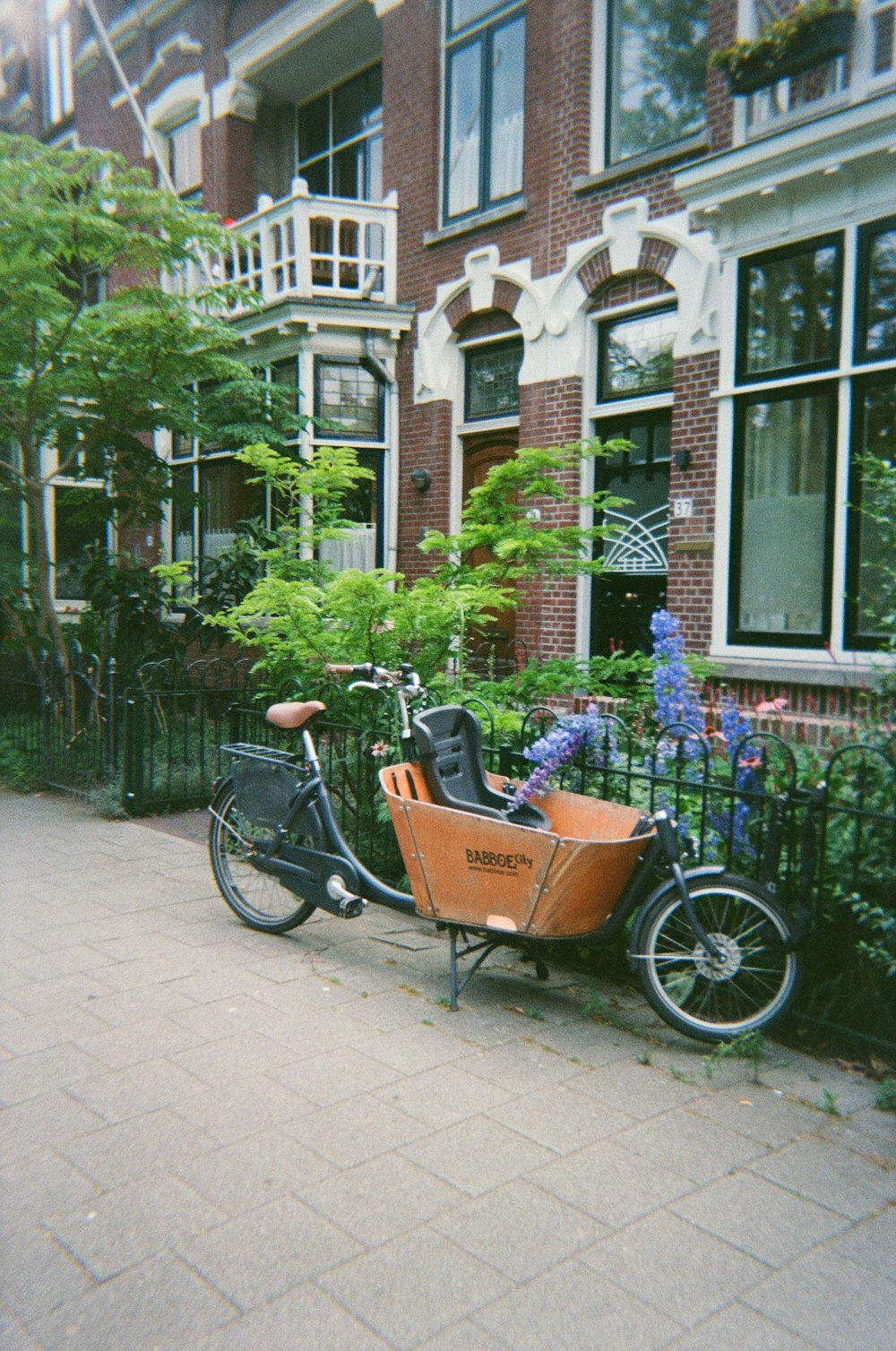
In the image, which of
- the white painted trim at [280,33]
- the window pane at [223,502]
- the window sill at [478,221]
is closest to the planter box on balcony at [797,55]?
the window sill at [478,221]

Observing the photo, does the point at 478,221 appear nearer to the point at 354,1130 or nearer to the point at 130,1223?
the point at 354,1130

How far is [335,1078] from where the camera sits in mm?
3658

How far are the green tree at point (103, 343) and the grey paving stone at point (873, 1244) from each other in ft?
27.8

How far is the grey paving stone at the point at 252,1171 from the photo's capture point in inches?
115

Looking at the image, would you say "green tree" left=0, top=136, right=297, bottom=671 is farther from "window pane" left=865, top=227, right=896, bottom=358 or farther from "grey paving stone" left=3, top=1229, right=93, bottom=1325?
"grey paving stone" left=3, top=1229, right=93, bottom=1325

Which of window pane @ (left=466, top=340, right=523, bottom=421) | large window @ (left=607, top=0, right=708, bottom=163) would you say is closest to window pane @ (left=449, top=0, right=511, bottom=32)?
large window @ (left=607, top=0, right=708, bottom=163)

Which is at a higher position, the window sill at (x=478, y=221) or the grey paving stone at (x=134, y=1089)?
the window sill at (x=478, y=221)

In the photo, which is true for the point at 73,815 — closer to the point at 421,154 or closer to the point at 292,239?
the point at 292,239

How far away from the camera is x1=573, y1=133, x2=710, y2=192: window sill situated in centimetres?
856

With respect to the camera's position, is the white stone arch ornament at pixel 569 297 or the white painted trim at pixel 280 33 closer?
the white stone arch ornament at pixel 569 297

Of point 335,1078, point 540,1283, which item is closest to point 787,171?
point 335,1078

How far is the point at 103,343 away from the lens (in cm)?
942

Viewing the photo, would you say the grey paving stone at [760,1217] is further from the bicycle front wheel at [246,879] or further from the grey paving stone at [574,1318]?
the bicycle front wheel at [246,879]

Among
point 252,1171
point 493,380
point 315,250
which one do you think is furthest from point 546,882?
A: point 315,250
